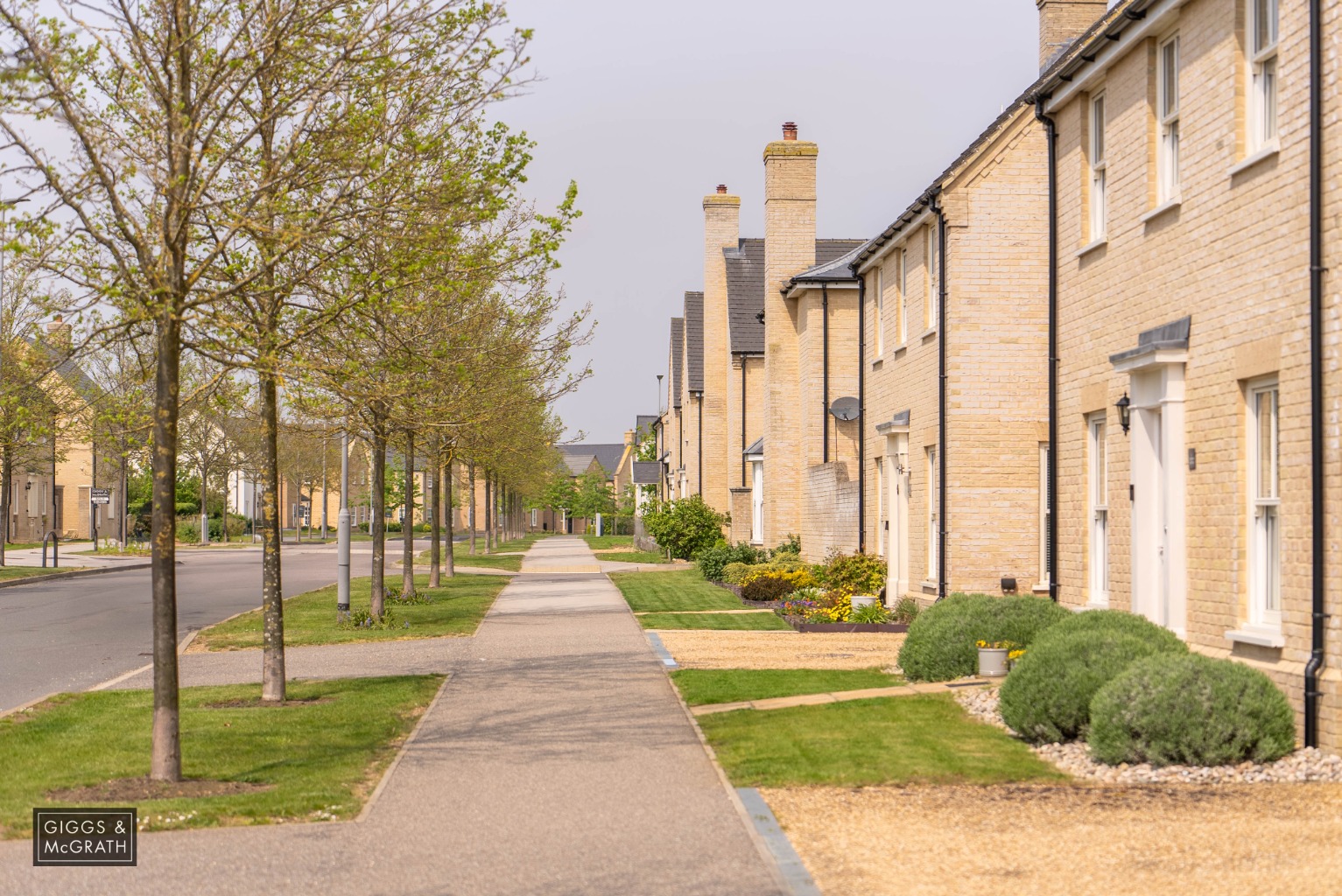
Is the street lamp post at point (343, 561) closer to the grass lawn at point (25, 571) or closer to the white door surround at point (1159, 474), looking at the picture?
the white door surround at point (1159, 474)

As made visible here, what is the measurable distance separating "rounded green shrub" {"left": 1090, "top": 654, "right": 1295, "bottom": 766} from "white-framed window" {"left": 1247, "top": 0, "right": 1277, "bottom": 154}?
13.6 feet

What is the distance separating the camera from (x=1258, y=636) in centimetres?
1088

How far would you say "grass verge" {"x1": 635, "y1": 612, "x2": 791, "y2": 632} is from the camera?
22797mm

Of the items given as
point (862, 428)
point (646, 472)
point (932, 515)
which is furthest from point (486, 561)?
point (932, 515)

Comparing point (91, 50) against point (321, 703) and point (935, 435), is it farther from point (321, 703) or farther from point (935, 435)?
point (935, 435)

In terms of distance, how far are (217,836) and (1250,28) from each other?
946 centimetres

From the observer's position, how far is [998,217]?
61.5 ft

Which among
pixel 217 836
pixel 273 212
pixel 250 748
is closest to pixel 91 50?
pixel 273 212

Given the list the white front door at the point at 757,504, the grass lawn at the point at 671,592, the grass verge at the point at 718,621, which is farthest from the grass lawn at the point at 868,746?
the white front door at the point at 757,504

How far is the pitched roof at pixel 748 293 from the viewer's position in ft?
135

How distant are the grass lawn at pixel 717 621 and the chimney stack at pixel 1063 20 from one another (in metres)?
9.54

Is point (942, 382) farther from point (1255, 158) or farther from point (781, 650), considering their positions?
point (1255, 158)

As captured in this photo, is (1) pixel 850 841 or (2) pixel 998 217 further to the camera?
(2) pixel 998 217

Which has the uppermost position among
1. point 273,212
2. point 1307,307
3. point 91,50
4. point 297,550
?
point 91,50
